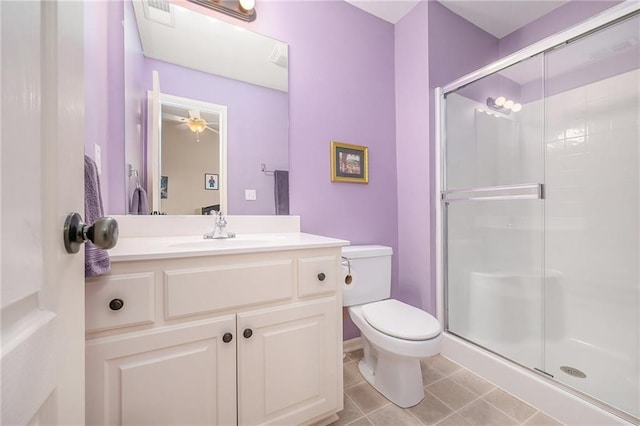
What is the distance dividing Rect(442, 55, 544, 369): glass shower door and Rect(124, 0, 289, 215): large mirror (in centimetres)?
122

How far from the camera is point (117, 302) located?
0.78 m

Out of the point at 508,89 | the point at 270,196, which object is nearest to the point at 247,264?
the point at 270,196

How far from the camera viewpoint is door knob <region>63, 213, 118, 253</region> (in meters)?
0.41

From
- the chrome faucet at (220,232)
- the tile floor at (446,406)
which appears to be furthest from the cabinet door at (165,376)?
the tile floor at (446,406)

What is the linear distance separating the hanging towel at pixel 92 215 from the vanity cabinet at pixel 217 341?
2.3 inches

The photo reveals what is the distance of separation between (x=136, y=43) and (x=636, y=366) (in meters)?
3.06

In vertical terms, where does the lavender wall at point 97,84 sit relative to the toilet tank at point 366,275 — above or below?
above

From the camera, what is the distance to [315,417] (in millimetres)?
1113

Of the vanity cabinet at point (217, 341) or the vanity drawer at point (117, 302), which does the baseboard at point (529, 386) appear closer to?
the vanity cabinet at point (217, 341)

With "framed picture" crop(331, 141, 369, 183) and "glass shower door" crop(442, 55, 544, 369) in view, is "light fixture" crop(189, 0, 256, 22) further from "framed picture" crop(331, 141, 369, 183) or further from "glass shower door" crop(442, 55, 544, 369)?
"glass shower door" crop(442, 55, 544, 369)

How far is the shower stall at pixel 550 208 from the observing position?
151 centimetres

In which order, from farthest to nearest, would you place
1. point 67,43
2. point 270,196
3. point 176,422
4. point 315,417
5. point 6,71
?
1. point 270,196
2. point 315,417
3. point 176,422
4. point 67,43
5. point 6,71

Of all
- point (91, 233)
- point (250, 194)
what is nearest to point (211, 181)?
point (250, 194)

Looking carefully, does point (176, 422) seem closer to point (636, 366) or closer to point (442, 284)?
point (442, 284)
